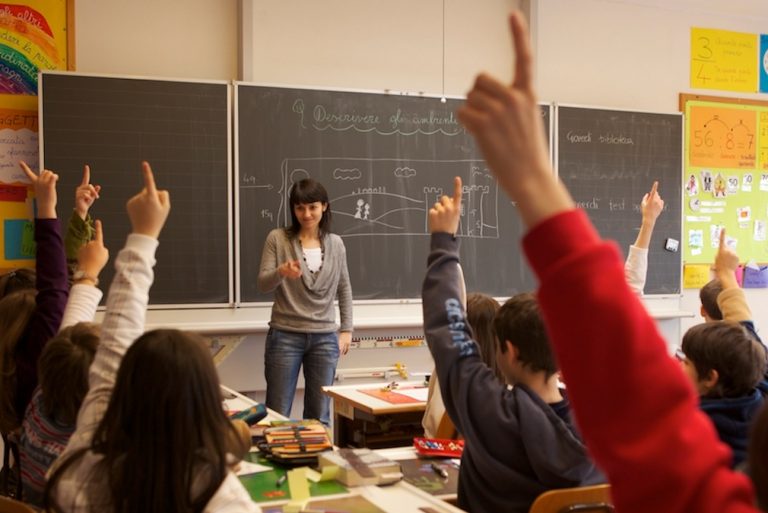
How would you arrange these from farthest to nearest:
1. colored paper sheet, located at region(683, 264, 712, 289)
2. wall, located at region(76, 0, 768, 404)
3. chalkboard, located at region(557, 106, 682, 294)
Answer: colored paper sheet, located at region(683, 264, 712, 289) → chalkboard, located at region(557, 106, 682, 294) → wall, located at region(76, 0, 768, 404)

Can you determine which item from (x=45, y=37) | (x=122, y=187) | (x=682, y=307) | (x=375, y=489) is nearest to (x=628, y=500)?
(x=375, y=489)

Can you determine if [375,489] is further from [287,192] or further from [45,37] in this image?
[45,37]

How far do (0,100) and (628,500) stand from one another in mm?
4853

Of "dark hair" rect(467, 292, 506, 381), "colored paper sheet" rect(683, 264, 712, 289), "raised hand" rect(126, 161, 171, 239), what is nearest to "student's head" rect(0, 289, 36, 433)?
"raised hand" rect(126, 161, 171, 239)

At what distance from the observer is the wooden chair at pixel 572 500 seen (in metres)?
1.82

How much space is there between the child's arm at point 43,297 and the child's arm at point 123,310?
0.76 meters

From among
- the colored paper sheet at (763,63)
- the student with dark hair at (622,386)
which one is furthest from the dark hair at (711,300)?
the colored paper sheet at (763,63)

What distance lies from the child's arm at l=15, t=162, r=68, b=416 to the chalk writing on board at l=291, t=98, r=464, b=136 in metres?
2.91

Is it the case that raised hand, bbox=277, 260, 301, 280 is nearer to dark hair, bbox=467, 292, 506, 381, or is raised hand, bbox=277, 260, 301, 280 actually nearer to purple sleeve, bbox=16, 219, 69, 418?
dark hair, bbox=467, 292, 506, 381

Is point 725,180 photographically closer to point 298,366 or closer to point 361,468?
point 298,366

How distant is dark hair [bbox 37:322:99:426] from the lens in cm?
191

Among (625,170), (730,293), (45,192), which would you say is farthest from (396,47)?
(45,192)

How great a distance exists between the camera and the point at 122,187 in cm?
477

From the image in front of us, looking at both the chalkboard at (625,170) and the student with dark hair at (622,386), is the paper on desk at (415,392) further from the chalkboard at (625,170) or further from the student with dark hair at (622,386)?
the student with dark hair at (622,386)
